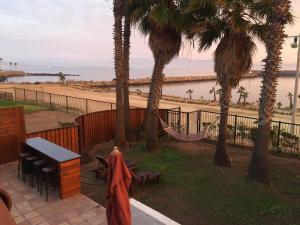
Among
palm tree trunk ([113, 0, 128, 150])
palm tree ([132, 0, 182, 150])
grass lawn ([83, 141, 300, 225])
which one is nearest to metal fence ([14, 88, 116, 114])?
palm tree trunk ([113, 0, 128, 150])

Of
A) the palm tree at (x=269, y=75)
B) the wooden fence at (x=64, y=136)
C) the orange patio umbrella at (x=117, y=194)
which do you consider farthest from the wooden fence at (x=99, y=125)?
the orange patio umbrella at (x=117, y=194)

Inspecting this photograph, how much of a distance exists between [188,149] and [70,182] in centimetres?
692

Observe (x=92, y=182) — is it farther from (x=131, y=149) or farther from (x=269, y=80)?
(x=269, y=80)

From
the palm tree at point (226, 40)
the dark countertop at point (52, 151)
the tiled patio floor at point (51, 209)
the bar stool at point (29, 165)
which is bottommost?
the tiled patio floor at point (51, 209)

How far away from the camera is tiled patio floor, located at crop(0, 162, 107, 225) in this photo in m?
6.34

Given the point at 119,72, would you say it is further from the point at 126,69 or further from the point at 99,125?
the point at 99,125

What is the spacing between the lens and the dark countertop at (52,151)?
745 centimetres

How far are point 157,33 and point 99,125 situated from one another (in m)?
5.29

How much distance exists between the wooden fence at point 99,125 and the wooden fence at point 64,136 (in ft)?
1.43

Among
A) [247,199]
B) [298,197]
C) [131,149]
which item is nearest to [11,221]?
[247,199]

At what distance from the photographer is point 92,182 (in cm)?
938

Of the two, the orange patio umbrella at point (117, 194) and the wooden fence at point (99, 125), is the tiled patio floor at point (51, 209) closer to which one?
the orange patio umbrella at point (117, 194)

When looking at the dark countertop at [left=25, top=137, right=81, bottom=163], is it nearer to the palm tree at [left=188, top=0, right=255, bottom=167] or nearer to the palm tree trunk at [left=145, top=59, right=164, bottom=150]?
the palm tree trunk at [left=145, top=59, right=164, bottom=150]

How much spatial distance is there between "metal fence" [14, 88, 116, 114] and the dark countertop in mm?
9894
